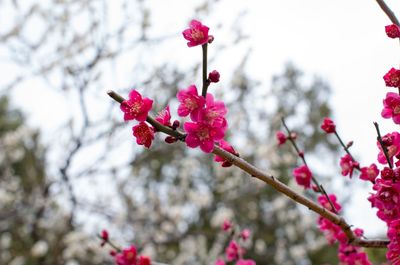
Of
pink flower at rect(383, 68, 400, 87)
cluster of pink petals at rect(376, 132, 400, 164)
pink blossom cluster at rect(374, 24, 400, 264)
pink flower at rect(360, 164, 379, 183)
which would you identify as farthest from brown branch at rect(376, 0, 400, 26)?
pink flower at rect(360, 164, 379, 183)

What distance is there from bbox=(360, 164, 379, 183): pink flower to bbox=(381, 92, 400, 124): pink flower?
0.90 feet

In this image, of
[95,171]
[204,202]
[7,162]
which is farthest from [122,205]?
[95,171]

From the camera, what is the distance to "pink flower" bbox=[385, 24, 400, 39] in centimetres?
108

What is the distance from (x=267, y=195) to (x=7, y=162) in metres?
6.03

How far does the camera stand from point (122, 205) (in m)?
7.75

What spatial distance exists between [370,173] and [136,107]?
79 centimetres

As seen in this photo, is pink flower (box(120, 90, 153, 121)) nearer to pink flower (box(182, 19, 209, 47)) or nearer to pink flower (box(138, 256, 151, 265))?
pink flower (box(182, 19, 209, 47))

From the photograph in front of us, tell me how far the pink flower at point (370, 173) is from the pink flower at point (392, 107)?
27 cm

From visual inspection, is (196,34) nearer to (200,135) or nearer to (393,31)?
(200,135)

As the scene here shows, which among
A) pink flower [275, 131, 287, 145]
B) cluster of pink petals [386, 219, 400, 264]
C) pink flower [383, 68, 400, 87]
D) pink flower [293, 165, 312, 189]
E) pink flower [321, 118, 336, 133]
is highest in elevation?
pink flower [275, 131, 287, 145]

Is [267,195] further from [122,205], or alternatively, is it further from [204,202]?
[122,205]

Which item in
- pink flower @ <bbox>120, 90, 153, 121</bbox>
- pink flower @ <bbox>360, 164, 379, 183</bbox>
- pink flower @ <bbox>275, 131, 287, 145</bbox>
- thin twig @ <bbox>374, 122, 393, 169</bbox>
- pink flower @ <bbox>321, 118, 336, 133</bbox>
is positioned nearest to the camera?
pink flower @ <bbox>120, 90, 153, 121</bbox>

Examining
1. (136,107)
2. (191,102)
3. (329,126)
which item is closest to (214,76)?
(191,102)

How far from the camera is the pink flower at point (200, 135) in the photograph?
935mm
